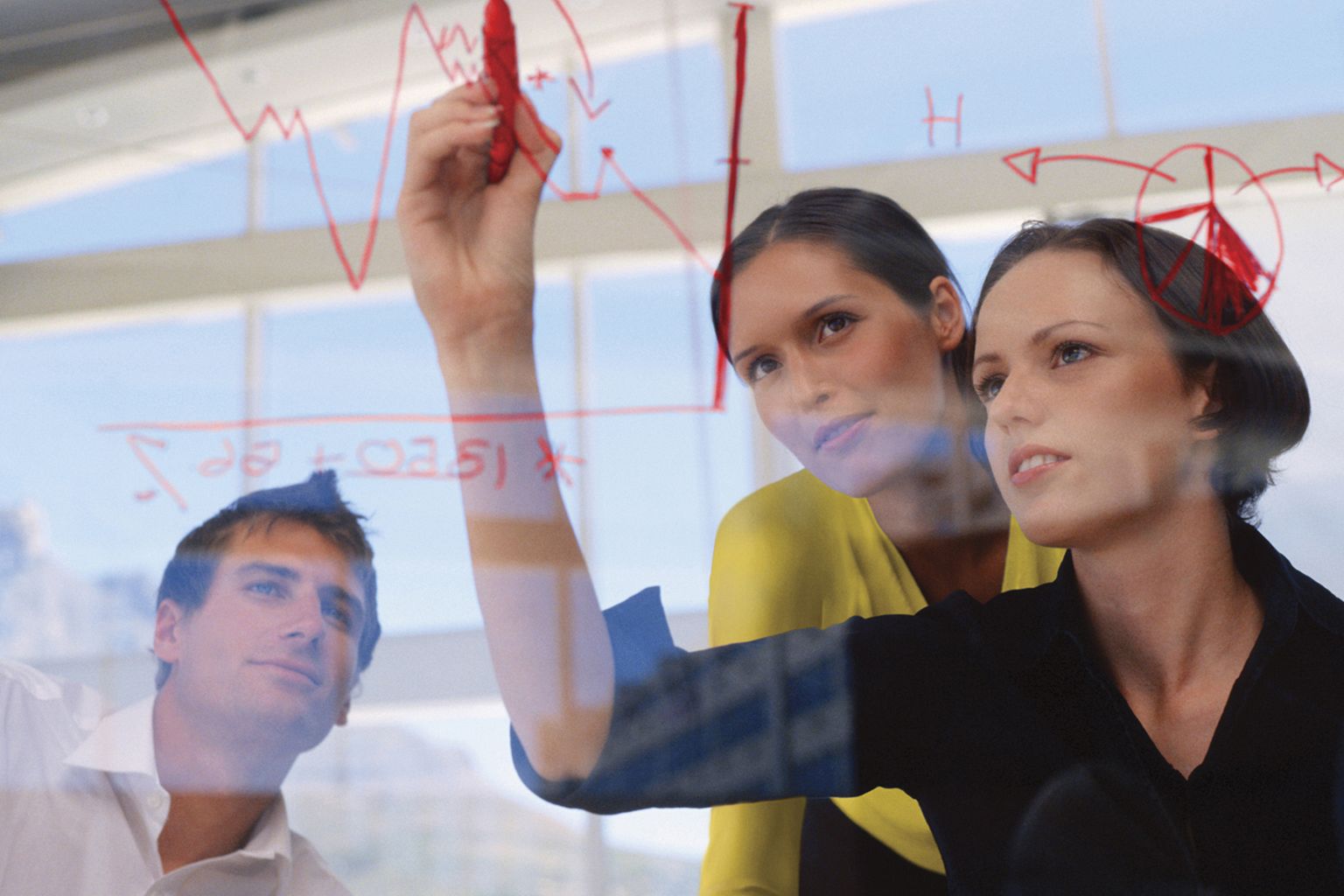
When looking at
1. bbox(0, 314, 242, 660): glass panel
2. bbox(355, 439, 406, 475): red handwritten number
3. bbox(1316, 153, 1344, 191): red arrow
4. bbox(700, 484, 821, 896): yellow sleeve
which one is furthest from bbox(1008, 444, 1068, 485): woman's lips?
bbox(0, 314, 242, 660): glass panel

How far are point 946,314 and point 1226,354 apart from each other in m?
0.15

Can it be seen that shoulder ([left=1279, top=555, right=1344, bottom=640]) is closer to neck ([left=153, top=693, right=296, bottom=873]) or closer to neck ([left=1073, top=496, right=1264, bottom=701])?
neck ([left=1073, top=496, right=1264, bottom=701])

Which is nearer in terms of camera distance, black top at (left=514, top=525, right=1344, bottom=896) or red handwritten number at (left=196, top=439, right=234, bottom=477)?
black top at (left=514, top=525, right=1344, bottom=896)

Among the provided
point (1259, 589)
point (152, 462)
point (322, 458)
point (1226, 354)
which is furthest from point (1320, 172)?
point (152, 462)

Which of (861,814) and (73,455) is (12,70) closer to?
(73,455)

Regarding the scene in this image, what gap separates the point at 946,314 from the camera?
0.61 m

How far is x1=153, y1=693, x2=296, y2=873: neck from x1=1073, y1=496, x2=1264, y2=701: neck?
45cm

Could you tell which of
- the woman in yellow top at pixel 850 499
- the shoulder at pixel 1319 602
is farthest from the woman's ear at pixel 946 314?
the shoulder at pixel 1319 602

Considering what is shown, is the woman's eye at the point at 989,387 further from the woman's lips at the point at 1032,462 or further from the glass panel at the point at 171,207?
the glass panel at the point at 171,207

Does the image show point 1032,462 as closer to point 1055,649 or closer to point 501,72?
point 1055,649

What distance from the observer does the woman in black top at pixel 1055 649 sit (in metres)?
0.56

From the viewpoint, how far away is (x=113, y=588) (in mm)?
652

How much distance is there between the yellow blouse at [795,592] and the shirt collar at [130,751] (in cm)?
24

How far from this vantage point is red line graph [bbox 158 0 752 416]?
2.14ft
